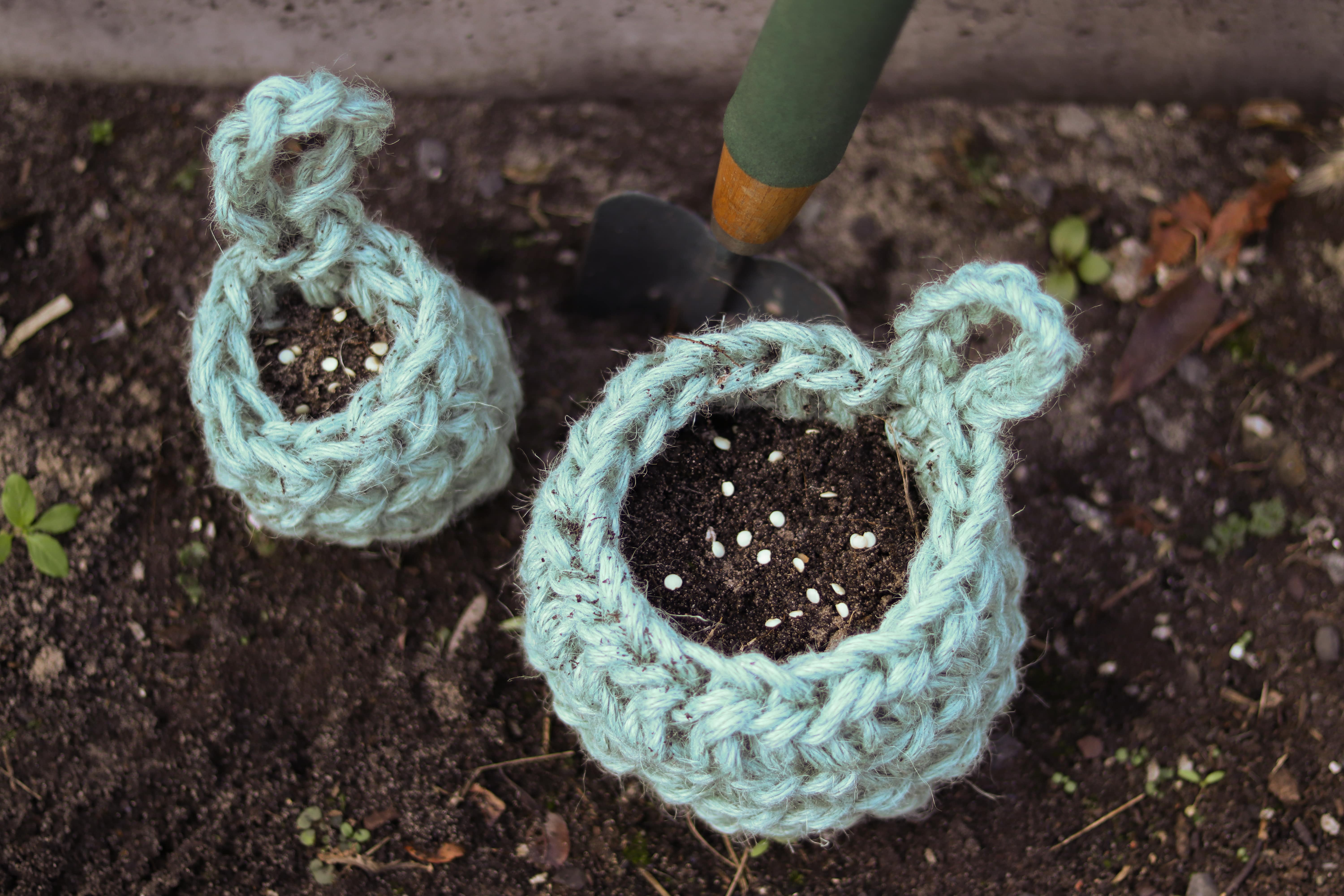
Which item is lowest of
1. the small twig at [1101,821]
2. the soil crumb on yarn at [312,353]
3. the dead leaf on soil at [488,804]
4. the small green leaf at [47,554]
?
the dead leaf on soil at [488,804]

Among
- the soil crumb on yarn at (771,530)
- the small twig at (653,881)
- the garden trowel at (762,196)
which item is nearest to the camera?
the garden trowel at (762,196)

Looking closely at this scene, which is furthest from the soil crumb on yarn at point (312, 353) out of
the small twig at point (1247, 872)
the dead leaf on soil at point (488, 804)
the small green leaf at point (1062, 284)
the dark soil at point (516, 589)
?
the small twig at point (1247, 872)

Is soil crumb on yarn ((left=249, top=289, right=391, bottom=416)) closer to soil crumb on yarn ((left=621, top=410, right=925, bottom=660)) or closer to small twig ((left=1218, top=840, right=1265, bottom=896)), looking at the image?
soil crumb on yarn ((left=621, top=410, right=925, bottom=660))

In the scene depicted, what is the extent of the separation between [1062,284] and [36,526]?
4.59ft

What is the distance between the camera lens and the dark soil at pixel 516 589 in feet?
3.43

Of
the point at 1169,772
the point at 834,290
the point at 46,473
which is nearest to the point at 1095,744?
the point at 1169,772

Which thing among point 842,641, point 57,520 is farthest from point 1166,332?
point 57,520

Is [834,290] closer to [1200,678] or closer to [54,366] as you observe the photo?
[1200,678]

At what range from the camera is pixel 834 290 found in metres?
1.30

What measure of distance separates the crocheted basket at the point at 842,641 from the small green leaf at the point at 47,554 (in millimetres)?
611

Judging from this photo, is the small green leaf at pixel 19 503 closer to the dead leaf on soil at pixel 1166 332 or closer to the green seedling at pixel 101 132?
the green seedling at pixel 101 132

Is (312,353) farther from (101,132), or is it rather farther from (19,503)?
(101,132)

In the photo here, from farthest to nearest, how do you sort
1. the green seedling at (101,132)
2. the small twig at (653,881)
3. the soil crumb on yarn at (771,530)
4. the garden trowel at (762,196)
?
the green seedling at (101,132)
the small twig at (653,881)
the soil crumb on yarn at (771,530)
the garden trowel at (762,196)

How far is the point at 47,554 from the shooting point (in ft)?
3.51
